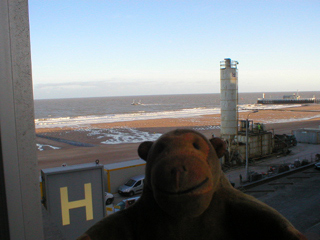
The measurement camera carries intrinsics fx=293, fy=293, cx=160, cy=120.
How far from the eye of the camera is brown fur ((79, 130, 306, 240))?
235cm

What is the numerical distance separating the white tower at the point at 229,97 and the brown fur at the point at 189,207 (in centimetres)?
2369

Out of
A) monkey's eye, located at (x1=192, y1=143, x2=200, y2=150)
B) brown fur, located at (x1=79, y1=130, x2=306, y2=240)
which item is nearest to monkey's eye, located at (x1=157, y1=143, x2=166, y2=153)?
brown fur, located at (x1=79, y1=130, x2=306, y2=240)

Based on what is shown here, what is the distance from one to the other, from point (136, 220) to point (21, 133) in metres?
1.82

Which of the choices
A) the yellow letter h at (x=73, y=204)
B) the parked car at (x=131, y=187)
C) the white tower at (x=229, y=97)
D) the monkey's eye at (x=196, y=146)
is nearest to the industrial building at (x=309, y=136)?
the white tower at (x=229, y=97)

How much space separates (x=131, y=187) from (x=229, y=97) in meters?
12.9

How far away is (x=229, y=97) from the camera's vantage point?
2586cm

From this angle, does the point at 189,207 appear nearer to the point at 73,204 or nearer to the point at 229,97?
the point at 73,204

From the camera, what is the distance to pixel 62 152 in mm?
32344

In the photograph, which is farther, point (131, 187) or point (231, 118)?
point (231, 118)

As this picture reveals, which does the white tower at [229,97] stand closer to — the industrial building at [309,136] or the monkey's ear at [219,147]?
the industrial building at [309,136]

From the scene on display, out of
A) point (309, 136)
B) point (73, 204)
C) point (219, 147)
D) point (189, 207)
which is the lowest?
point (309, 136)

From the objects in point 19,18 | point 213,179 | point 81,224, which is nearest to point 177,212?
point 213,179

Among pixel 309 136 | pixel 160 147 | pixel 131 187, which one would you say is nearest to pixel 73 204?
pixel 160 147

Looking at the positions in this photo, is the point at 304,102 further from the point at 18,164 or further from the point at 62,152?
the point at 18,164
